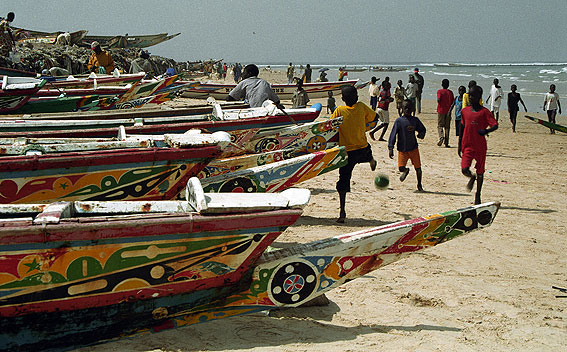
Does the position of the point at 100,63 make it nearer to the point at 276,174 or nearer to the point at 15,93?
the point at 15,93

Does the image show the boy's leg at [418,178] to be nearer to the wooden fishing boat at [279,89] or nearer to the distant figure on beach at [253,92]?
the distant figure on beach at [253,92]

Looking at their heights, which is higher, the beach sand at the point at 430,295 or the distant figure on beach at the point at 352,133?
the distant figure on beach at the point at 352,133

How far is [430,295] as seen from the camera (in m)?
4.48

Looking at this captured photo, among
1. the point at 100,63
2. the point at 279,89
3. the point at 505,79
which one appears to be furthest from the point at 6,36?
the point at 505,79

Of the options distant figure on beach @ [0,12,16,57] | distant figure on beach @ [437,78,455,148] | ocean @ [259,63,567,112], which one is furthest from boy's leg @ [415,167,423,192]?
ocean @ [259,63,567,112]

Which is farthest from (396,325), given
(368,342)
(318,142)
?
(318,142)

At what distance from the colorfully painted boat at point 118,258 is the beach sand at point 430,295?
1.04 ft

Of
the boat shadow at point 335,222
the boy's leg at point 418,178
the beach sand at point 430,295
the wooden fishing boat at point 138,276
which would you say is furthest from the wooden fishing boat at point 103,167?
the boy's leg at point 418,178

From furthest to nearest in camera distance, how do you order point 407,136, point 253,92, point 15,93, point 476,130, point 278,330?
point 15,93, point 407,136, point 253,92, point 476,130, point 278,330

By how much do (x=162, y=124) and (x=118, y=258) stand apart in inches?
147

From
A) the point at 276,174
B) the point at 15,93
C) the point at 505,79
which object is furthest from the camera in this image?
the point at 505,79

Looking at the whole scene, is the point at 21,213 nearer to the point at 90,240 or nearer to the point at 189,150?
the point at 90,240

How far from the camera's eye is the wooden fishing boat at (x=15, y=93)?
8.64 m

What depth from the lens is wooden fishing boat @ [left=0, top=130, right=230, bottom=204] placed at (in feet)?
14.0
